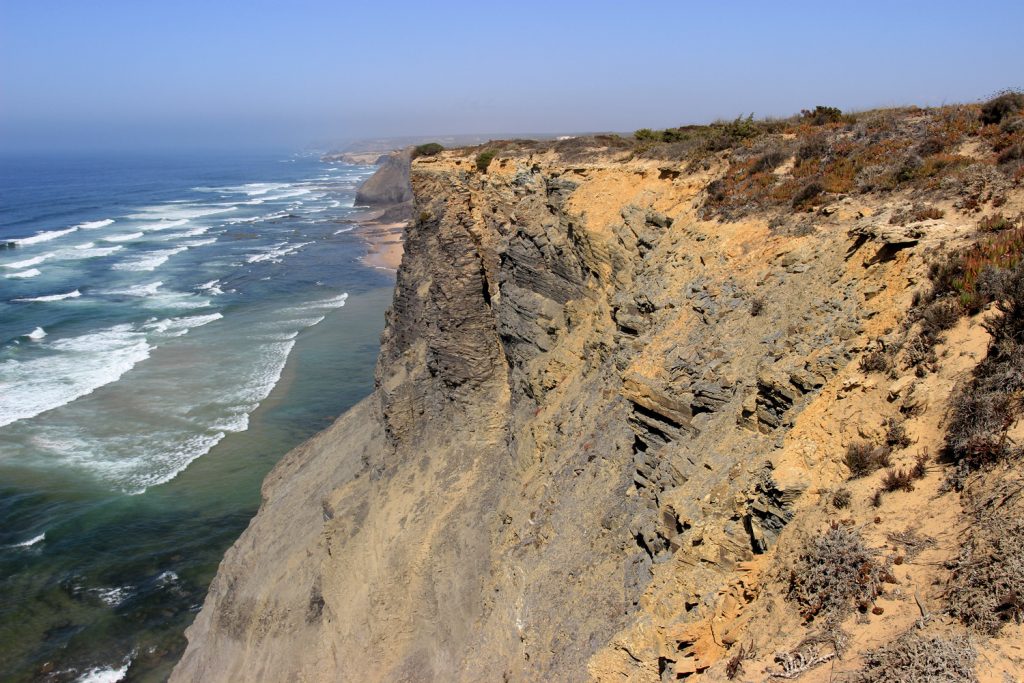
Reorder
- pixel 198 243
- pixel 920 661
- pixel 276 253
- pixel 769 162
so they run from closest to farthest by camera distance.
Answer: pixel 920 661, pixel 769 162, pixel 276 253, pixel 198 243

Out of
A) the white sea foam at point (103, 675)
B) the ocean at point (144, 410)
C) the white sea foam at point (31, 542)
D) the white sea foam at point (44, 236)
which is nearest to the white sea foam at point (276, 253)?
the ocean at point (144, 410)

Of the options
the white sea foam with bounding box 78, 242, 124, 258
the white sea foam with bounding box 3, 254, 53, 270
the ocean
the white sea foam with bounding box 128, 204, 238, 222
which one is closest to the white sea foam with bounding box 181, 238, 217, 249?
the ocean

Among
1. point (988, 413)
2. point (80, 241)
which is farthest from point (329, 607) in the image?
point (80, 241)

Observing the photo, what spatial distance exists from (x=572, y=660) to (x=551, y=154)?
17.0 metres

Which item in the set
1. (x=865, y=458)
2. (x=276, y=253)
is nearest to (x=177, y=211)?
(x=276, y=253)

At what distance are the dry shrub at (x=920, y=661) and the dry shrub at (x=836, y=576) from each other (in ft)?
2.02

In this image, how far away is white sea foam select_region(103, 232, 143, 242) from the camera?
8219cm

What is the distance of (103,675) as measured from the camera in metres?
21.0

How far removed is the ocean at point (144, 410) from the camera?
23688 mm

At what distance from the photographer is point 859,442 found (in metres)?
7.89

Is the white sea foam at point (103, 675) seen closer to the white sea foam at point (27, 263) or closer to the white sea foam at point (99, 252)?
the white sea foam at point (27, 263)

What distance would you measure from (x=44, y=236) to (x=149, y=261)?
25139mm

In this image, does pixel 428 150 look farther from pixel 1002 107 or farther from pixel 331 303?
pixel 331 303

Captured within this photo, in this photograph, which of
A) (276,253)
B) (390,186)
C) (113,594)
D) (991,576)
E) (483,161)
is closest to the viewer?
(991,576)
